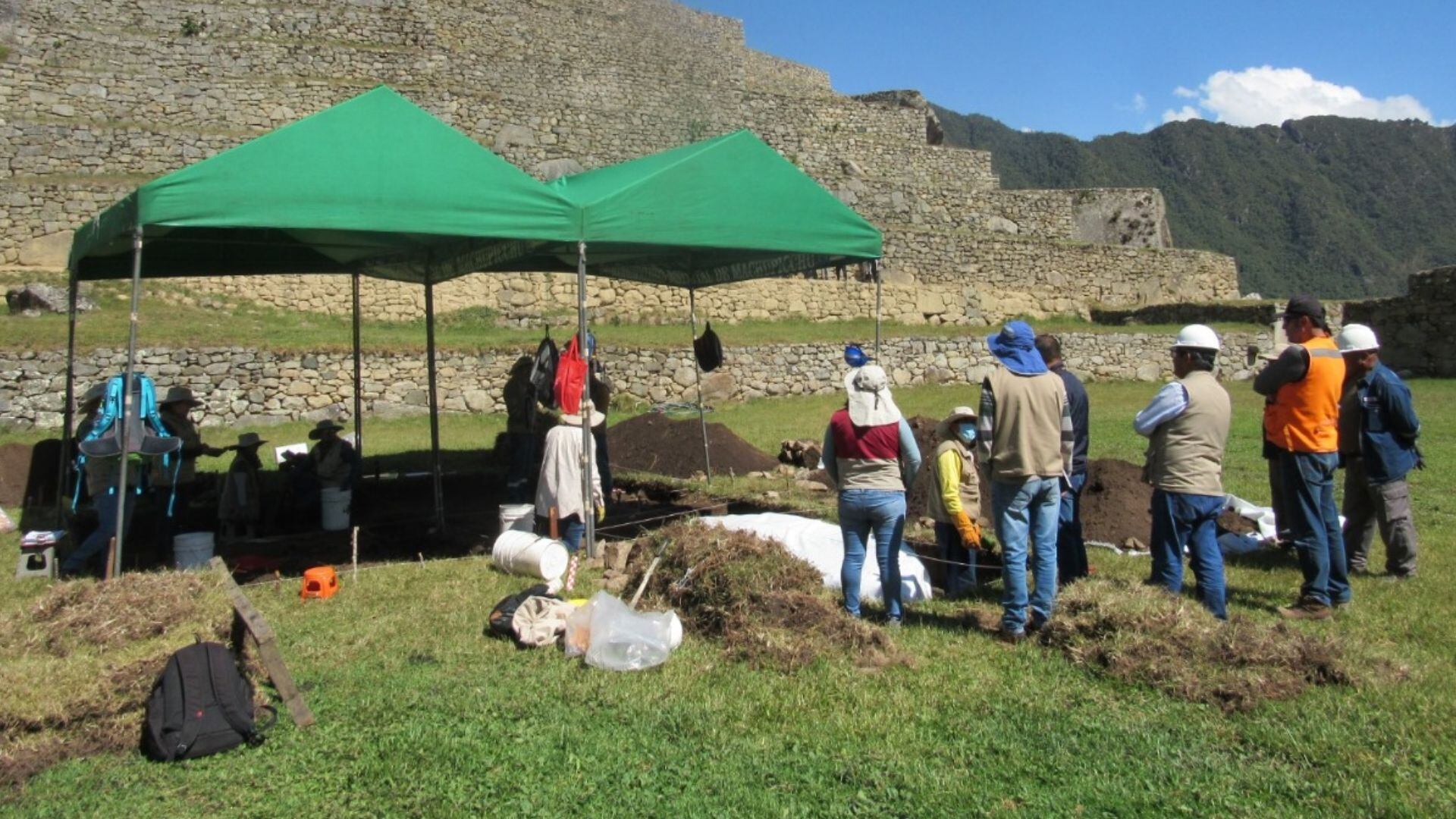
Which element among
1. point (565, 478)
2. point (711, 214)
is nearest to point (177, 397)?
point (565, 478)

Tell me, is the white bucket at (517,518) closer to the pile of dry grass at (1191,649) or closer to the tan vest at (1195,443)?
the pile of dry grass at (1191,649)

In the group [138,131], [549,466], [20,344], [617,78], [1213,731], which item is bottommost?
[1213,731]

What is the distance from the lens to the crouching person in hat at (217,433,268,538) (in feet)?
29.0

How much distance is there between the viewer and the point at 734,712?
4570 mm

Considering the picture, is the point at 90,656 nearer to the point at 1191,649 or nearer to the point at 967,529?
the point at 967,529

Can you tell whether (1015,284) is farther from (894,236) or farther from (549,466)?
(549,466)

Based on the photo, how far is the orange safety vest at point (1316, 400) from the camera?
602cm

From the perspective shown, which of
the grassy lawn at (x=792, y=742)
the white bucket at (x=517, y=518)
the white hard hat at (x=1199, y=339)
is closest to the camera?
the grassy lawn at (x=792, y=742)

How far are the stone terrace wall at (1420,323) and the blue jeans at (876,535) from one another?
2108 cm

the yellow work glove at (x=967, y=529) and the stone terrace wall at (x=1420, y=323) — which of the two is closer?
the yellow work glove at (x=967, y=529)

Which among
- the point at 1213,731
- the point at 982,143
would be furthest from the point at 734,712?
the point at 982,143

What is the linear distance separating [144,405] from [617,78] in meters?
24.7

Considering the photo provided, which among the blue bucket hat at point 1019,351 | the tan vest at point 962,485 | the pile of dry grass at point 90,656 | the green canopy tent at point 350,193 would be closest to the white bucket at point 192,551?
the green canopy tent at point 350,193

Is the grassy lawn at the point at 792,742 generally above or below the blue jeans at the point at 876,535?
below
